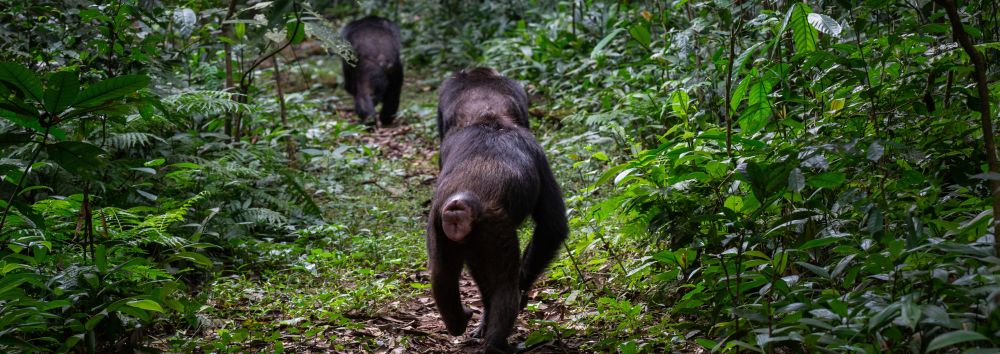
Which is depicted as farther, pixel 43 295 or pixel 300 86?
pixel 300 86

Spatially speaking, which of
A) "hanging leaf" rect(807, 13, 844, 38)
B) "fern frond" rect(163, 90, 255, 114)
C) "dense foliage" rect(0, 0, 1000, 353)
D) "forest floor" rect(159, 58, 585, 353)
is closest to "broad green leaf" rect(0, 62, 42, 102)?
"dense foliage" rect(0, 0, 1000, 353)

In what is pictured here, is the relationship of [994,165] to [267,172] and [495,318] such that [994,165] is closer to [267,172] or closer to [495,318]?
[495,318]

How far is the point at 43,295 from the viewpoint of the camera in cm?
333

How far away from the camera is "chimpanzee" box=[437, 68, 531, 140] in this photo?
491 centimetres

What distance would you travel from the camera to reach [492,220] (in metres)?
3.60

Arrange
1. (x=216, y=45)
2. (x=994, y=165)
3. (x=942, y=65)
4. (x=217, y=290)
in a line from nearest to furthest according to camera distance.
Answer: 1. (x=994, y=165)
2. (x=942, y=65)
3. (x=217, y=290)
4. (x=216, y=45)

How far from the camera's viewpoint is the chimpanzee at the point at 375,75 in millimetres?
9938

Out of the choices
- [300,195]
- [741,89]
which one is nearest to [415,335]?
[741,89]

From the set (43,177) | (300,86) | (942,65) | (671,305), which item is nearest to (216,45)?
(43,177)

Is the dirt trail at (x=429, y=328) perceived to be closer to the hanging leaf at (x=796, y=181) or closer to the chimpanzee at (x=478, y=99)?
the chimpanzee at (x=478, y=99)

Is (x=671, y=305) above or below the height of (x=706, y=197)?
below

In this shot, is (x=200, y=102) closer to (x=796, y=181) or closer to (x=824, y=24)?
(x=824, y=24)

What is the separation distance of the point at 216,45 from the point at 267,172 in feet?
6.52

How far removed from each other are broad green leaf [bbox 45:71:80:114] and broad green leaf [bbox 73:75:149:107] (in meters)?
0.05
